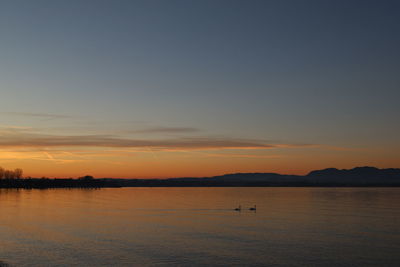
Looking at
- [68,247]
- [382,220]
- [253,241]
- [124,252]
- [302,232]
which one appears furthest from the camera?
[382,220]

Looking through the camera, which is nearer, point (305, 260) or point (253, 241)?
point (305, 260)

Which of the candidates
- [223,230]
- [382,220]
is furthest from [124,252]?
[382,220]

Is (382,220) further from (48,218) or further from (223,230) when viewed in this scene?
(48,218)

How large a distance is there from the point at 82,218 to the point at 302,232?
149 feet

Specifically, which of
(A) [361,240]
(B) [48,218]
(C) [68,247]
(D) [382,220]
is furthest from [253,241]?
(B) [48,218]

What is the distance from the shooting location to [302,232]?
210ft

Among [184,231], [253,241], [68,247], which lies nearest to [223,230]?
[184,231]

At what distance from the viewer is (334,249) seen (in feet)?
165

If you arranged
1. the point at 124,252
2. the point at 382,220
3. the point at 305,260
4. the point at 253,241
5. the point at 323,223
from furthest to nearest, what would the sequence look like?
1. the point at 382,220
2. the point at 323,223
3. the point at 253,241
4. the point at 124,252
5. the point at 305,260

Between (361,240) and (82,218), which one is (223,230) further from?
(82,218)

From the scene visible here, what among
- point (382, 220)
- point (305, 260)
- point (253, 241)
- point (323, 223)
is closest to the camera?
point (305, 260)

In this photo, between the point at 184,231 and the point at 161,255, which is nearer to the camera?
the point at 161,255

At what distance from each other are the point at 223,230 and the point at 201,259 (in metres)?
23.9

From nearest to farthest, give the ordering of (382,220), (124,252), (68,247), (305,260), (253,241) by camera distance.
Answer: (305,260) < (124,252) < (68,247) < (253,241) < (382,220)
